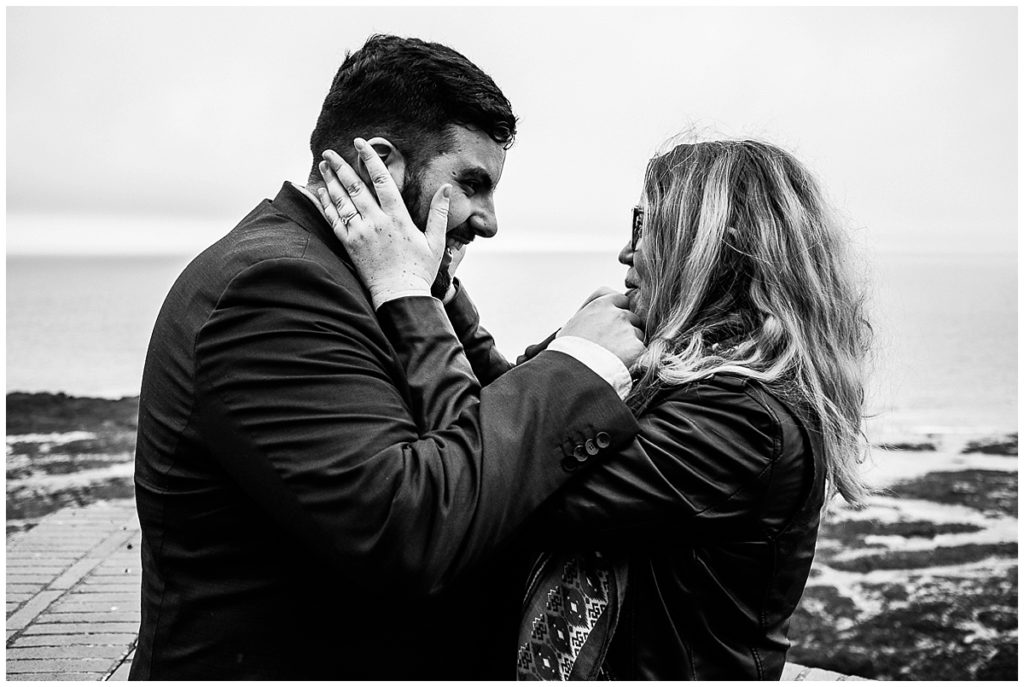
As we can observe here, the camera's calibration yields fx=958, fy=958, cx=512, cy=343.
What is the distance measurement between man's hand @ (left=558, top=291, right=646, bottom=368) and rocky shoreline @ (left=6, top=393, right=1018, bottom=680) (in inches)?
60.6

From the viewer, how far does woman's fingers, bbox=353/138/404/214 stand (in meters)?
2.09

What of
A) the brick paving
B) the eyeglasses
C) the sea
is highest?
the eyeglasses

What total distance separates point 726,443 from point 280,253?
93 centimetres

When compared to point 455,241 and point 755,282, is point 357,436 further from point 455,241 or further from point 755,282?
point 755,282

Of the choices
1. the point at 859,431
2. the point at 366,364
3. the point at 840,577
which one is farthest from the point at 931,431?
the point at 366,364

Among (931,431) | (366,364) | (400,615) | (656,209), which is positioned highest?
(656,209)

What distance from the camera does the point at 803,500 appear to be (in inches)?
76.4

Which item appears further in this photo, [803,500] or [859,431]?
[859,431]

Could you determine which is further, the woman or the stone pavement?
the stone pavement

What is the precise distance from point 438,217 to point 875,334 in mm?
1138

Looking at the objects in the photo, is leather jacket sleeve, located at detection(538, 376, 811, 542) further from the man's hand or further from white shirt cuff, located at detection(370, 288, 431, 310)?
white shirt cuff, located at detection(370, 288, 431, 310)

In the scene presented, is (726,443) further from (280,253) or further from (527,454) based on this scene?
(280,253)

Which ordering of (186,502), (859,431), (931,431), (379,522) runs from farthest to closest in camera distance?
1. (931,431)
2. (859,431)
3. (186,502)
4. (379,522)

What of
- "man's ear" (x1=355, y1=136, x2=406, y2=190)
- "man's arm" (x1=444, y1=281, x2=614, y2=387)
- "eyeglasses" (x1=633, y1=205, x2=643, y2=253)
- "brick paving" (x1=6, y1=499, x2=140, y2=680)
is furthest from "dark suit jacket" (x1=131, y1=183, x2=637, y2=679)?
"brick paving" (x1=6, y1=499, x2=140, y2=680)
